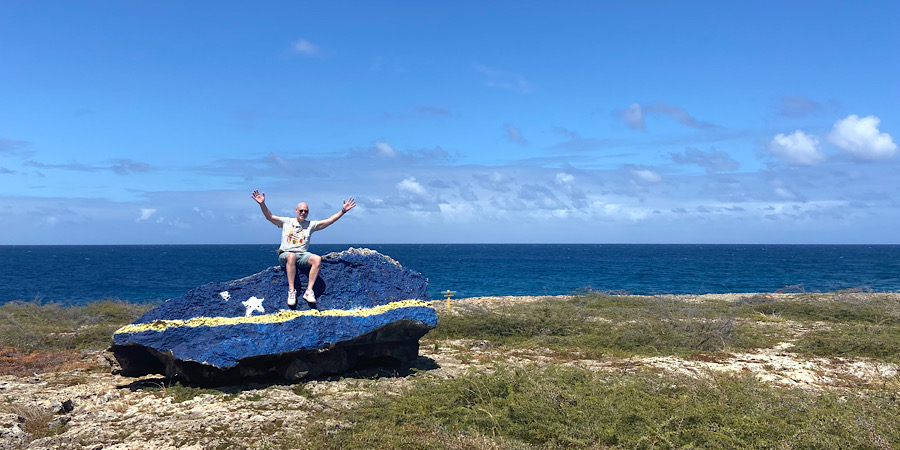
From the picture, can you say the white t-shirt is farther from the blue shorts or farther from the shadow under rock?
the shadow under rock

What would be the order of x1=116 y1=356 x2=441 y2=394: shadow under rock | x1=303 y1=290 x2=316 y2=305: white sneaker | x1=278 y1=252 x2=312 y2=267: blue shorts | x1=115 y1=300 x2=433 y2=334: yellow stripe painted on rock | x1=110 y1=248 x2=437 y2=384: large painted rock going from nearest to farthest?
x1=110 y1=248 x2=437 y2=384: large painted rock
x1=115 y1=300 x2=433 y2=334: yellow stripe painted on rock
x1=116 y1=356 x2=441 y2=394: shadow under rock
x1=303 y1=290 x2=316 y2=305: white sneaker
x1=278 y1=252 x2=312 y2=267: blue shorts

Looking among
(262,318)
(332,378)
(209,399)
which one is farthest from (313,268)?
(209,399)

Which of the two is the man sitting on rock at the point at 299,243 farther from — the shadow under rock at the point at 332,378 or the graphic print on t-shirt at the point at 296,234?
the shadow under rock at the point at 332,378

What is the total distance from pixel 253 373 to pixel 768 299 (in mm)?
17589

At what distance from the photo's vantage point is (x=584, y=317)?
15.3 m

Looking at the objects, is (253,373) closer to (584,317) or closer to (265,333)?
(265,333)

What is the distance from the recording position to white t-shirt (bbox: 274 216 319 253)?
9430 mm

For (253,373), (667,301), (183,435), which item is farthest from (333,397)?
(667,301)

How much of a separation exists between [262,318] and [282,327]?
475 mm

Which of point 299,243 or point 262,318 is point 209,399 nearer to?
point 262,318

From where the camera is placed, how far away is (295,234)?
31.1ft

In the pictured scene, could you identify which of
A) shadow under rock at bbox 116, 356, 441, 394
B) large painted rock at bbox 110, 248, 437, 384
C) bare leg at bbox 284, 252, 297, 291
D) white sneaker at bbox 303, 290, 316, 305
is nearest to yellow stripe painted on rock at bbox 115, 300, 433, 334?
large painted rock at bbox 110, 248, 437, 384

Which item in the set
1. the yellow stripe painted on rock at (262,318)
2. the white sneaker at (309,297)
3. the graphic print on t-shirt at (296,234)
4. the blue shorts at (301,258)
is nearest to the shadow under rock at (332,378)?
the yellow stripe painted on rock at (262,318)

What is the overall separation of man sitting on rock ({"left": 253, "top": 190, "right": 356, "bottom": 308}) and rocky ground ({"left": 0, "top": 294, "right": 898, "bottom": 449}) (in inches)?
61.9
